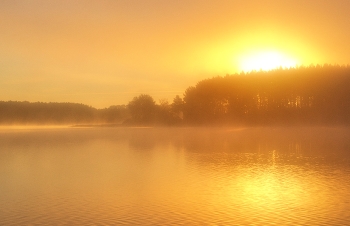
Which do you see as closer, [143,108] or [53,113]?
[143,108]

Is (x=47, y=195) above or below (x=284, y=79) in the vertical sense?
below

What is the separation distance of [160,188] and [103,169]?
5069mm

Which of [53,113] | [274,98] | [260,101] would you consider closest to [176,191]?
[274,98]

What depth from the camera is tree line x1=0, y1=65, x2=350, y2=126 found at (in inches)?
2186

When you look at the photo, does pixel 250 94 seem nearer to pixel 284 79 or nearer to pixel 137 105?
pixel 284 79

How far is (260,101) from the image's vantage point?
62.2m


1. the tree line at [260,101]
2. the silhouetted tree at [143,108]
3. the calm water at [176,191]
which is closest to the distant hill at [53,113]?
the silhouetted tree at [143,108]

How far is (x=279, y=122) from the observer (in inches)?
2368

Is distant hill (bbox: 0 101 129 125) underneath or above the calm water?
above

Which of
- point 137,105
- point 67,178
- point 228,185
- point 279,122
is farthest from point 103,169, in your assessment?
point 137,105

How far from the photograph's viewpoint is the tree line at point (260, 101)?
5553 cm

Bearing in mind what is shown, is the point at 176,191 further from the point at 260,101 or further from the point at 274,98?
the point at 260,101

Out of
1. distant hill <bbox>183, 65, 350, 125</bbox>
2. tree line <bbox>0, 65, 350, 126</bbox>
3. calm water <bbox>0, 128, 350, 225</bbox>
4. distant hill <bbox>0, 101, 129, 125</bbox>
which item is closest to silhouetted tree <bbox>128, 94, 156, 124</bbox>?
tree line <bbox>0, 65, 350, 126</bbox>

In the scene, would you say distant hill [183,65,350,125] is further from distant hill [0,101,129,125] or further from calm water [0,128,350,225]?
calm water [0,128,350,225]
